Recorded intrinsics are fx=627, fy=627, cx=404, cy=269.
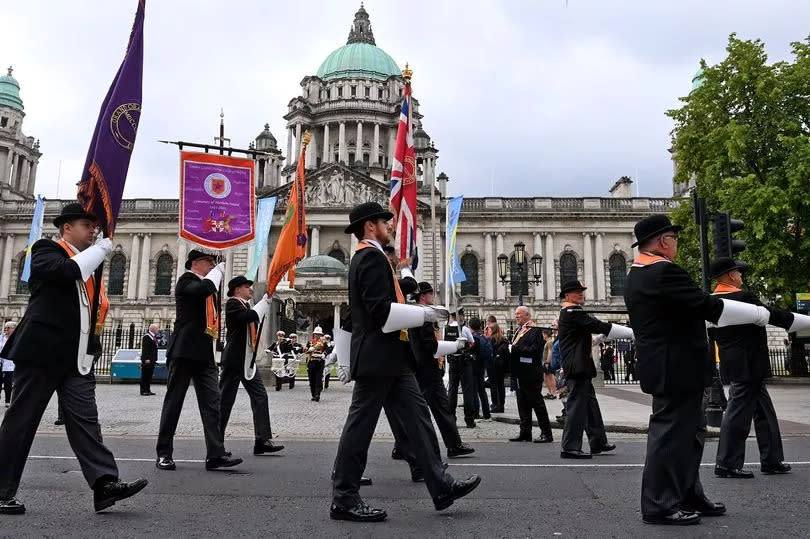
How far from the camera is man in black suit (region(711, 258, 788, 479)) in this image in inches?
224

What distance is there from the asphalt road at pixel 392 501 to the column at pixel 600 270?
43.1 metres

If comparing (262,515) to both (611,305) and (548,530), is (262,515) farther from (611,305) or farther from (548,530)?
(611,305)

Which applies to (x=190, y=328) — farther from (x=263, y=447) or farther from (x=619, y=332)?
(x=619, y=332)

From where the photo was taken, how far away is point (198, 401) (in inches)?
247

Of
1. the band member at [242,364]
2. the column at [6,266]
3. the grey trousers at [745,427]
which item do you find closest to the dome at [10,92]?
the column at [6,266]

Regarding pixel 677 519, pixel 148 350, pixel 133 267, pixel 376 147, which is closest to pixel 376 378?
pixel 677 519

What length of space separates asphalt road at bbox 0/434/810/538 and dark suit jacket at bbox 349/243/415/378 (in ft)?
3.35

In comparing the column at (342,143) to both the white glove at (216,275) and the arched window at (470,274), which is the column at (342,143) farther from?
the white glove at (216,275)

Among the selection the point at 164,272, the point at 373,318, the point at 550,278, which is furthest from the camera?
the point at 164,272

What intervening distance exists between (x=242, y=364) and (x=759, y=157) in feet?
71.5

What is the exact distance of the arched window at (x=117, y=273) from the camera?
51469 mm

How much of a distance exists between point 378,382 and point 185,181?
6.96m

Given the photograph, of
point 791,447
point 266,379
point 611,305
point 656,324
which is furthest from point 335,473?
point 611,305

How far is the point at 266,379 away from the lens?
19.5 m
